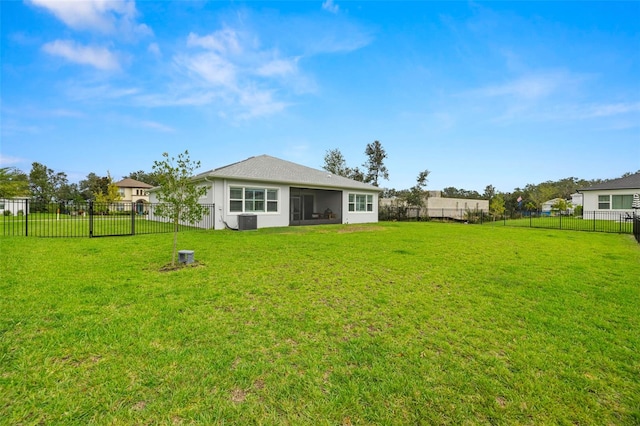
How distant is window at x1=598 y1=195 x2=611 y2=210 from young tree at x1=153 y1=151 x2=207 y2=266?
105ft

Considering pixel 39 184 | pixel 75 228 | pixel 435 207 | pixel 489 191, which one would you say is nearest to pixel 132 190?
pixel 39 184

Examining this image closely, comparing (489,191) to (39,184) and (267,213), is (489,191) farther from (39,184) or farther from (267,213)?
(39,184)

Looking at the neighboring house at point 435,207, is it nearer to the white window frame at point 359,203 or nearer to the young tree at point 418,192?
the young tree at point 418,192

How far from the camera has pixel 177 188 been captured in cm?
673

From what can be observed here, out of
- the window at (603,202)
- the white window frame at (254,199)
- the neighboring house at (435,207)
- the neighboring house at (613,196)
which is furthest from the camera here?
the neighboring house at (435,207)

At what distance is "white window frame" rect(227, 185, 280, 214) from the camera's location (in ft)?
48.6

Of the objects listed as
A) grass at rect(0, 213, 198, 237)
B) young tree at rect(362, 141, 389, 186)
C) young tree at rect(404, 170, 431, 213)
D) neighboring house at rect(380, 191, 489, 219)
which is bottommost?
grass at rect(0, 213, 198, 237)

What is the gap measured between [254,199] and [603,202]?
29326 mm

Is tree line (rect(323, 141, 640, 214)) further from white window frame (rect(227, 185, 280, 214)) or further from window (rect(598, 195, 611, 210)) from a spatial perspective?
white window frame (rect(227, 185, 280, 214))

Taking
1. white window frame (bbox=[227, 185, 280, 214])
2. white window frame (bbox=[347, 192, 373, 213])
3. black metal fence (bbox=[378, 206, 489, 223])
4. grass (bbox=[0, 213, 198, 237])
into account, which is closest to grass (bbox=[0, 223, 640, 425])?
grass (bbox=[0, 213, 198, 237])

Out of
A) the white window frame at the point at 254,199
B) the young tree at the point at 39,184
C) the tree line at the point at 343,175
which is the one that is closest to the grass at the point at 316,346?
the tree line at the point at 343,175

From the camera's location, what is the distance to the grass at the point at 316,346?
80.2 inches

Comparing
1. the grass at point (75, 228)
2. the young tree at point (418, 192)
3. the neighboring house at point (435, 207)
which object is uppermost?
the young tree at point (418, 192)

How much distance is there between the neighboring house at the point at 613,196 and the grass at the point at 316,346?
78.3 feet
